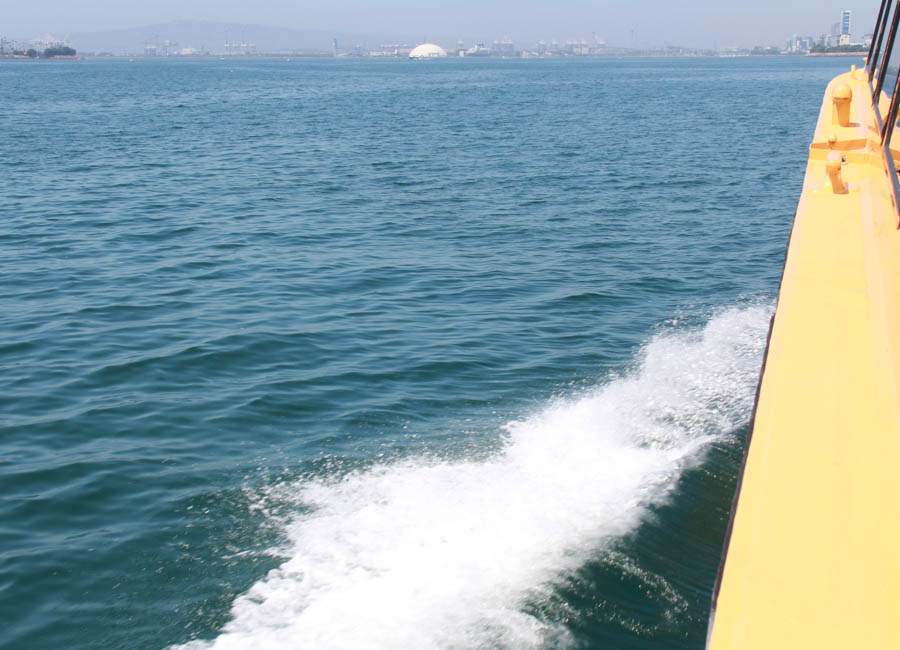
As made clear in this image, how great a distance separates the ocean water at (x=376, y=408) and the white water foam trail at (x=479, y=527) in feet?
0.07

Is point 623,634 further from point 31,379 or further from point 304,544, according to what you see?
point 31,379

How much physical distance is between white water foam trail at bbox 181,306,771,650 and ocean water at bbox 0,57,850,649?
2 cm

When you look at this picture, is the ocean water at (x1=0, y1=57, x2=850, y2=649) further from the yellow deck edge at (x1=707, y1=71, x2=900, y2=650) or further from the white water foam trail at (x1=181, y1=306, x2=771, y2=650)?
the yellow deck edge at (x1=707, y1=71, x2=900, y2=650)

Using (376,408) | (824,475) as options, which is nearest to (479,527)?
(376,408)

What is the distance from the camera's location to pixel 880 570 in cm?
224

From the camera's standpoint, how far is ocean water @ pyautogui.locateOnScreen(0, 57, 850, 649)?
5.04 metres

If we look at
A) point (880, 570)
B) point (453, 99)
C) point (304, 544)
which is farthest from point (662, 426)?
point (453, 99)

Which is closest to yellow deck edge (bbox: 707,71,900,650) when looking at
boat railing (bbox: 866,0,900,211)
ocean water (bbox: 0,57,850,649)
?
boat railing (bbox: 866,0,900,211)

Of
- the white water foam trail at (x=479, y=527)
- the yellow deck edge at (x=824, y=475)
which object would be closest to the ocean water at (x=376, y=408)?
the white water foam trail at (x=479, y=527)

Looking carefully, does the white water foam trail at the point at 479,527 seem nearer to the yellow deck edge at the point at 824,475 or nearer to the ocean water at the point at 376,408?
the ocean water at the point at 376,408

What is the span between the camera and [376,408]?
8125 mm

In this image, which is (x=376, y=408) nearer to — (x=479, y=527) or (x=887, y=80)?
(x=479, y=527)

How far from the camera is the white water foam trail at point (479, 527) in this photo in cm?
468

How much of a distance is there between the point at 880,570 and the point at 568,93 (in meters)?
62.8
